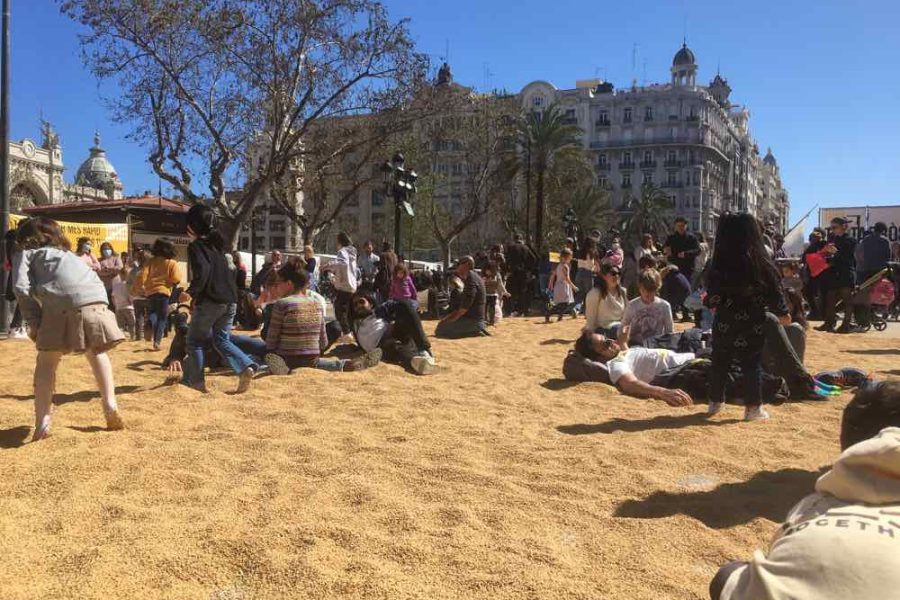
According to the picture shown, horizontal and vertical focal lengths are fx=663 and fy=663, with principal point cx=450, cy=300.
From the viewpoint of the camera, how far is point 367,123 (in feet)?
63.7

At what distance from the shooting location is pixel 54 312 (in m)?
4.10

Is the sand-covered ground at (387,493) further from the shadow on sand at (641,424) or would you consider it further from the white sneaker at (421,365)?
the white sneaker at (421,365)

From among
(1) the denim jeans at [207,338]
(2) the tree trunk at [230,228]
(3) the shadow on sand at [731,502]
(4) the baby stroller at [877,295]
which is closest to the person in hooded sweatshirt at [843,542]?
(3) the shadow on sand at [731,502]

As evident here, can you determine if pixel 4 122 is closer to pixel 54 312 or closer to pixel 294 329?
pixel 294 329

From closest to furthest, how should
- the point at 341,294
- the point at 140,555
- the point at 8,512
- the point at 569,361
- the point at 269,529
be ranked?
the point at 140,555
the point at 269,529
the point at 8,512
the point at 569,361
the point at 341,294

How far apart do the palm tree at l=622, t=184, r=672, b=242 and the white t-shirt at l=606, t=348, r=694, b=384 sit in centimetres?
5252

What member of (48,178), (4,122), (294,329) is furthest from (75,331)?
(48,178)

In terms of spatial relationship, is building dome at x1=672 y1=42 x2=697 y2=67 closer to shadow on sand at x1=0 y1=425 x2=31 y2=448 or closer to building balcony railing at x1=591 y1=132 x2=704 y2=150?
building balcony railing at x1=591 y1=132 x2=704 y2=150

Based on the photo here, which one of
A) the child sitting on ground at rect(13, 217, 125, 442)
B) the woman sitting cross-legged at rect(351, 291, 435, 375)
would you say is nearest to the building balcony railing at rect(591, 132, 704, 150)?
the woman sitting cross-legged at rect(351, 291, 435, 375)

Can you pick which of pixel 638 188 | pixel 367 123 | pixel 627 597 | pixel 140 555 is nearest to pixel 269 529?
pixel 140 555

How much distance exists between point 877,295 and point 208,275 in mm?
10896

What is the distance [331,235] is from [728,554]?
63.7 m

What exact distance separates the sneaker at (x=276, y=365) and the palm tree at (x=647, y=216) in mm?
53365

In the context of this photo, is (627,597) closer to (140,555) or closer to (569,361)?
(140,555)
